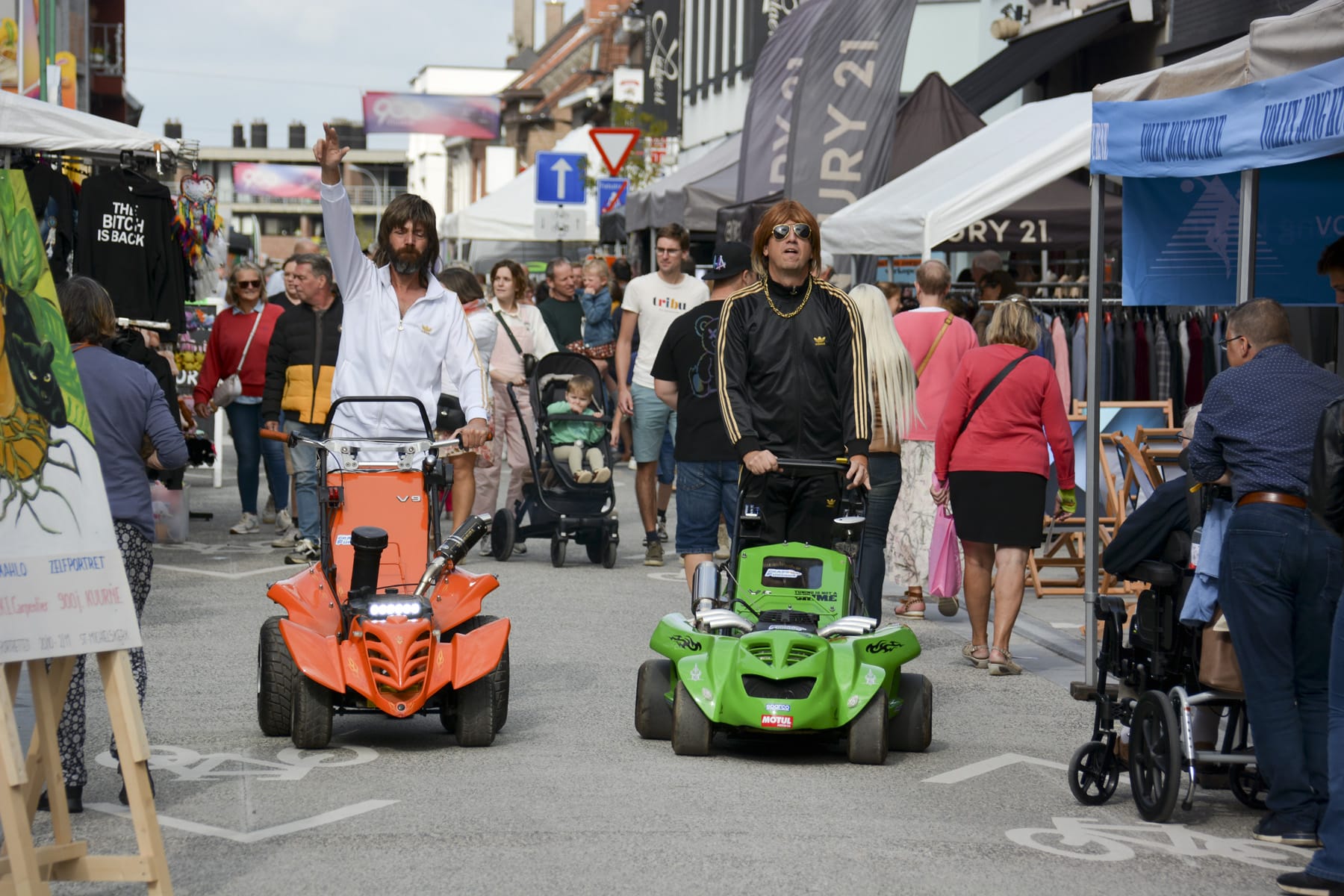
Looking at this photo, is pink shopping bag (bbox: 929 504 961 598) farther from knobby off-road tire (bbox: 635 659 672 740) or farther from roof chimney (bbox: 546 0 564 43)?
roof chimney (bbox: 546 0 564 43)

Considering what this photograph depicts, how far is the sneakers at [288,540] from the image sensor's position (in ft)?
46.5

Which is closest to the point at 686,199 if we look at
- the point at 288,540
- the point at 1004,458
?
the point at 288,540

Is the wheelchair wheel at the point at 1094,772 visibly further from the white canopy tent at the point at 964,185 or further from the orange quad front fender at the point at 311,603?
the white canopy tent at the point at 964,185

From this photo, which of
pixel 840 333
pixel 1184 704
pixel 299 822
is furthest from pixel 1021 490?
pixel 299 822

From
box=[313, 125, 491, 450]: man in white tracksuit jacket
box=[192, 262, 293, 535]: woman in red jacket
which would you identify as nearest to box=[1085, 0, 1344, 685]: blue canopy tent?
box=[313, 125, 491, 450]: man in white tracksuit jacket

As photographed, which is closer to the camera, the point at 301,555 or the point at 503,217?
the point at 301,555

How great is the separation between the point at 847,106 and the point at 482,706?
346 inches

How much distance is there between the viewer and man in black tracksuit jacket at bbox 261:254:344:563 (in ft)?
42.8

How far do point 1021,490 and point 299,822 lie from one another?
4.51m

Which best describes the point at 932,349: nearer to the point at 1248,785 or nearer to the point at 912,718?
the point at 912,718

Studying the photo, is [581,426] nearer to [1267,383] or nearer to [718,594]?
[718,594]

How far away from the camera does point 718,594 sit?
7.75 metres

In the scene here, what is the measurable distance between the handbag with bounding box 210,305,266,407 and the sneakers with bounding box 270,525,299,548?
3.75 feet

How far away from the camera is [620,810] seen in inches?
251
